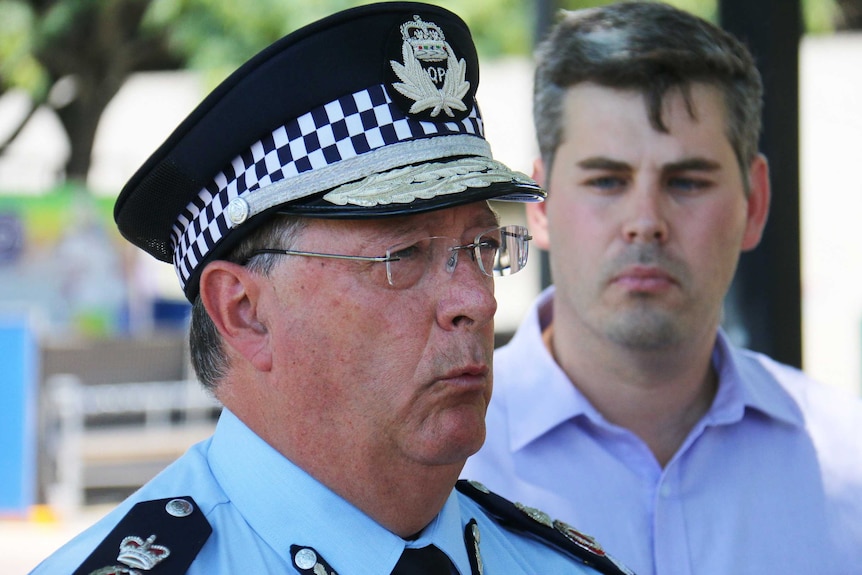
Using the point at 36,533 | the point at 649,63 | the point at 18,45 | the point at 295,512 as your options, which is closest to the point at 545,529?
the point at 295,512

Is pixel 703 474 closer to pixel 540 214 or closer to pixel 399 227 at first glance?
pixel 540 214

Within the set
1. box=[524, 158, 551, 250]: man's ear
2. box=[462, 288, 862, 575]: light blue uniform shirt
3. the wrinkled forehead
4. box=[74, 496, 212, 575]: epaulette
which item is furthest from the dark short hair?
box=[74, 496, 212, 575]: epaulette

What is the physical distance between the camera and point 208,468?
1787 millimetres

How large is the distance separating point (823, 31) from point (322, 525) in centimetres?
1510

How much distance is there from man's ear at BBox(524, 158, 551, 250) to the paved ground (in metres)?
5.59

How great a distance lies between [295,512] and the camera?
169 cm

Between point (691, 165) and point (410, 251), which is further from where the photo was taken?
point (691, 165)

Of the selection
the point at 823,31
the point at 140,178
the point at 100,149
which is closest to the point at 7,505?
the point at 140,178

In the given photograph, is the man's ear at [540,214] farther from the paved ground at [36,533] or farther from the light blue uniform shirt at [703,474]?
the paved ground at [36,533]

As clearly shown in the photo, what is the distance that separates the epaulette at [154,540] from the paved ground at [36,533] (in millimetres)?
6270

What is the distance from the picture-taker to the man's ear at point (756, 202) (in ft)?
9.45

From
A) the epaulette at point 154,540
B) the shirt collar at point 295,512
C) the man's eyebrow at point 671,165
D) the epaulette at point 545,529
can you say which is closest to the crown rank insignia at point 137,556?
the epaulette at point 154,540

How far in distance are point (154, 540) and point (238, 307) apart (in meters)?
0.36

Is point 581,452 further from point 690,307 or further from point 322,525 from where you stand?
point 322,525
